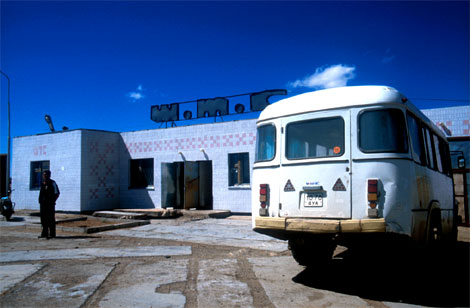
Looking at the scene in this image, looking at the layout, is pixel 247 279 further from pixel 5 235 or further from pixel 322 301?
pixel 5 235

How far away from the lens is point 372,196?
15.3 feet

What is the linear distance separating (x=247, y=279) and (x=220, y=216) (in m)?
8.98

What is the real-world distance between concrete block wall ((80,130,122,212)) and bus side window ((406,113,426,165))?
605 inches

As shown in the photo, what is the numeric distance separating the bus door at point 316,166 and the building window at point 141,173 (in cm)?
1326

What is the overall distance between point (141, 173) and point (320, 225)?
48.0 ft

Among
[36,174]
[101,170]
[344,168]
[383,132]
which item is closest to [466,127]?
[383,132]

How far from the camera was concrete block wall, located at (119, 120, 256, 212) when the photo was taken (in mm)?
15219

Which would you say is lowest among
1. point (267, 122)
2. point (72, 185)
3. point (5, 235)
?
point (5, 235)

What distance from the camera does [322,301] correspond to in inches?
182

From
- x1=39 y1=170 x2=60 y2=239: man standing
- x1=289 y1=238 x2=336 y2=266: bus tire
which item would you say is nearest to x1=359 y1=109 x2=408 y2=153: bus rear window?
x1=289 y1=238 x2=336 y2=266: bus tire

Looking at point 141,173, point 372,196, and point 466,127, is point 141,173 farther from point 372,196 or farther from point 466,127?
point 372,196

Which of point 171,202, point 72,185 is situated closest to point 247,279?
point 171,202

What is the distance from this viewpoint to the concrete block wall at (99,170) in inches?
688

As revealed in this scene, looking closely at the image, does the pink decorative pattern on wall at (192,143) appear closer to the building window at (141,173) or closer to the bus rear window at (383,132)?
the building window at (141,173)
